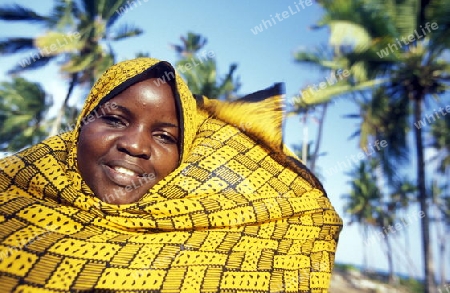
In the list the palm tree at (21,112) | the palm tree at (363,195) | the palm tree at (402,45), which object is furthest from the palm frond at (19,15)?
the palm tree at (363,195)

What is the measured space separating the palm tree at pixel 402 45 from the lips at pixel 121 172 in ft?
24.7

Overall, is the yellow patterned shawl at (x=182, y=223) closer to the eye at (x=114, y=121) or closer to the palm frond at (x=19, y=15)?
the eye at (x=114, y=121)

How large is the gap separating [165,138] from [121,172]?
234 mm

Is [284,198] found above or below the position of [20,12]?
below

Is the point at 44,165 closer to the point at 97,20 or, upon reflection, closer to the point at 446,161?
the point at 97,20

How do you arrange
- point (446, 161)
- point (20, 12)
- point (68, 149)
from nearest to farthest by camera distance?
point (68, 149), point (20, 12), point (446, 161)

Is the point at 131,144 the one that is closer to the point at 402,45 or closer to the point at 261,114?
the point at 261,114

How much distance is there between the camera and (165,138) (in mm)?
1261

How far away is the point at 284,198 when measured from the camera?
1.24 meters

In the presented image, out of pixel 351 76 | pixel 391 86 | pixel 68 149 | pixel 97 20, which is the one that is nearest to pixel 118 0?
pixel 97 20

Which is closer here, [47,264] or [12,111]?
[47,264]

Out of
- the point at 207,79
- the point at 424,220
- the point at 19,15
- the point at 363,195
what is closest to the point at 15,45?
the point at 19,15

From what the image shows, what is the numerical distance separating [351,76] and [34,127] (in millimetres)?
16677

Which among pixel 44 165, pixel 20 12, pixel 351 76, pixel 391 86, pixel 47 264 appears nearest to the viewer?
pixel 47 264
